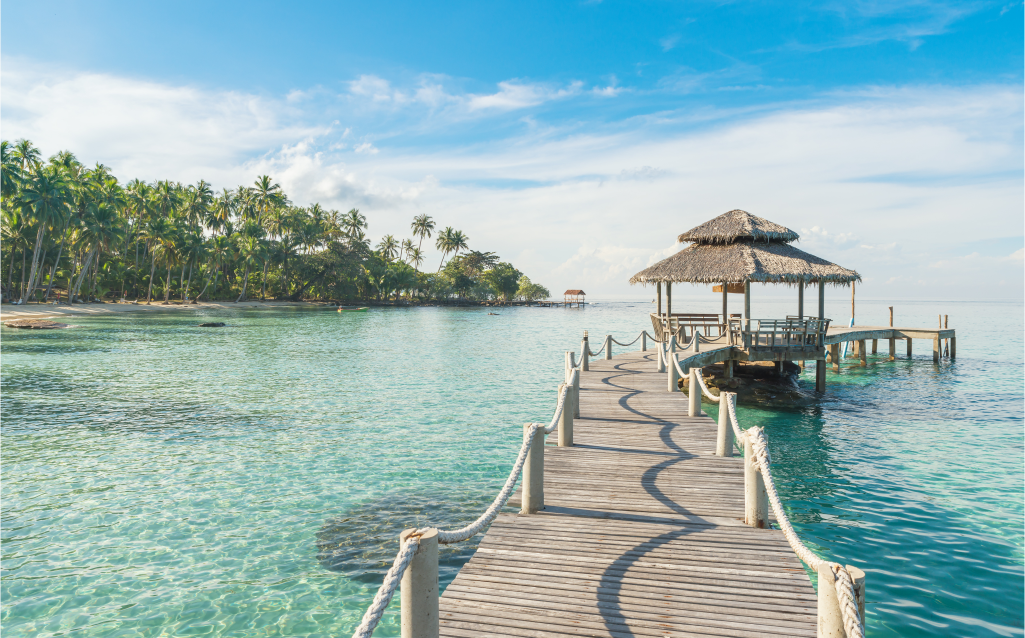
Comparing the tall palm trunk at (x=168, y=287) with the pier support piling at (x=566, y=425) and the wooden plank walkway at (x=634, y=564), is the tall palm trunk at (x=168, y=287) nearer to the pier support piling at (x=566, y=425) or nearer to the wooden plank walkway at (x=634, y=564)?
the pier support piling at (x=566, y=425)

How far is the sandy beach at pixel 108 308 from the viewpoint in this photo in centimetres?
4426

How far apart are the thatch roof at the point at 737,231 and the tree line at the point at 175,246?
49411 millimetres

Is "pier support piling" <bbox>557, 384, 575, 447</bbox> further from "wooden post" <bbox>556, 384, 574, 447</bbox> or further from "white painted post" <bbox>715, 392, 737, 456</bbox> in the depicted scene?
"white painted post" <bbox>715, 392, 737, 456</bbox>

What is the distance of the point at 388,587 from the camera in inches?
101

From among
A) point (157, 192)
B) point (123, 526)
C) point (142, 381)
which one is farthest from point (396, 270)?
point (123, 526)

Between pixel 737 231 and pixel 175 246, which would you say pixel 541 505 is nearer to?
pixel 737 231

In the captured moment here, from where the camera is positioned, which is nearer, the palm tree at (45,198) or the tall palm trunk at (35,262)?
the palm tree at (45,198)

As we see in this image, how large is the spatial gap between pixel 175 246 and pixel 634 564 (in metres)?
69.4

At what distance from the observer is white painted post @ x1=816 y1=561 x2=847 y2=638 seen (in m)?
2.59

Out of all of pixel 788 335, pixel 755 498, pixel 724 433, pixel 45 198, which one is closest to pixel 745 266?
pixel 788 335

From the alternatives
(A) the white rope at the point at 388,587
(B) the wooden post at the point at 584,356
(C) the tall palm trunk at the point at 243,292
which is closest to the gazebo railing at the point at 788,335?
(B) the wooden post at the point at 584,356

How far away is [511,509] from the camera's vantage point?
7.85 metres

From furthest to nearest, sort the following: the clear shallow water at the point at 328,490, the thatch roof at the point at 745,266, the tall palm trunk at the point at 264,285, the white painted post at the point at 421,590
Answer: the tall palm trunk at the point at 264,285 < the thatch roof at the point at 745,266 < the clear shallow water at the point at 328,490 < the white painted post at the point at 421,590

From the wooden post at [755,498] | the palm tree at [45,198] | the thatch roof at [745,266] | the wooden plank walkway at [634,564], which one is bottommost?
the wooden plank walkway at [634,564]
